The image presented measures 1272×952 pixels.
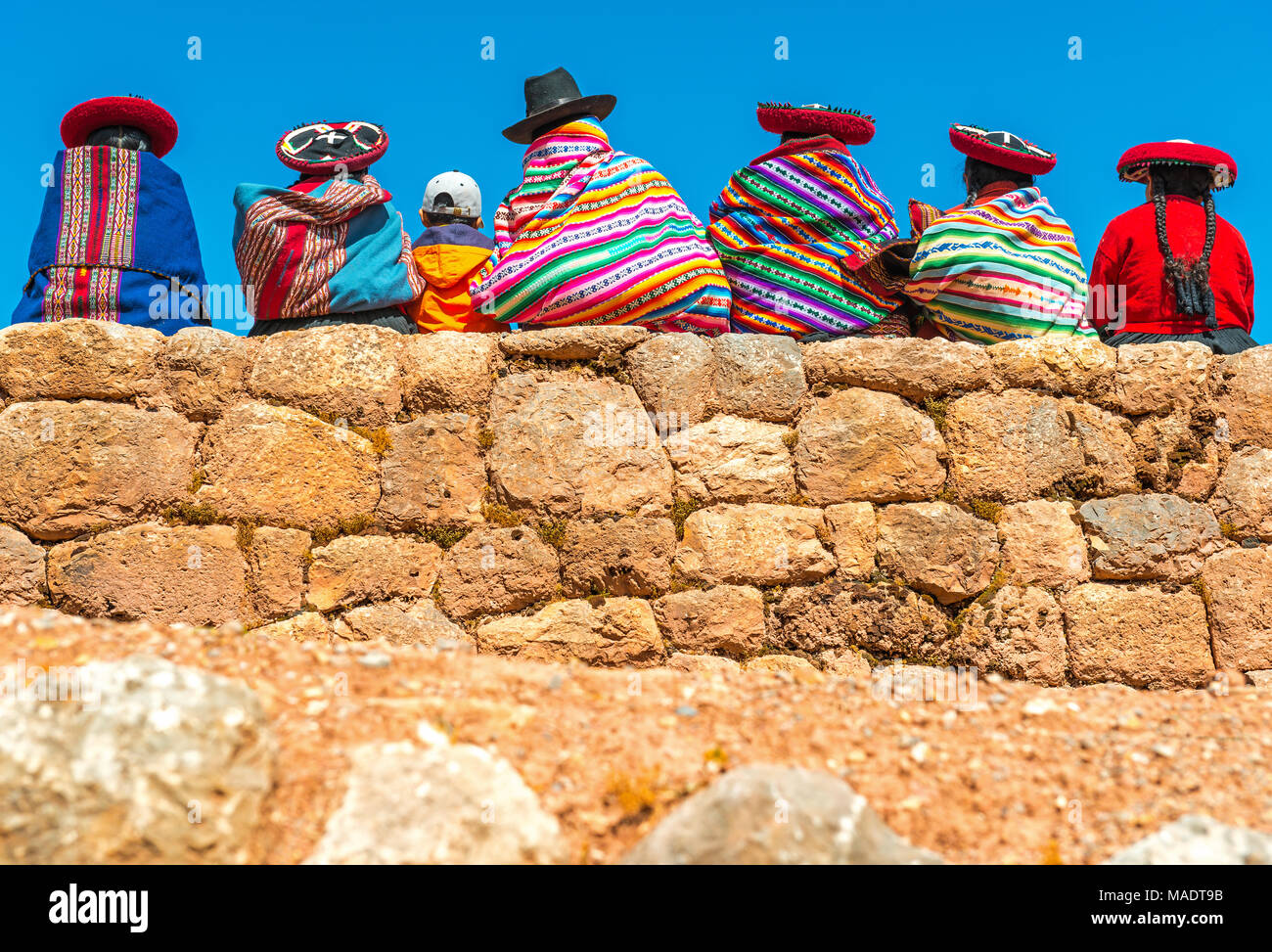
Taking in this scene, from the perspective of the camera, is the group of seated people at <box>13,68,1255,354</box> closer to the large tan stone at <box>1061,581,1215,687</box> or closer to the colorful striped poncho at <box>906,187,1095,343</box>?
the colorful striped poncho at <box>906,187,1095,343</box>

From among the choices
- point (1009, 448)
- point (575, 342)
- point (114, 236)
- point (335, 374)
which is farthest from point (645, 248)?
point (114, 236)

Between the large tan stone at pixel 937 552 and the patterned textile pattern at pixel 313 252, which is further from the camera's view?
the patterned textile pattern at pixel 313 252

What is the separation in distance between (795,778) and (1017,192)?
328 cm

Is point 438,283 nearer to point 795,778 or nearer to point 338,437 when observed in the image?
point 338,437

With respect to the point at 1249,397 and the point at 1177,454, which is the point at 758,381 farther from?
the point at 1249,397

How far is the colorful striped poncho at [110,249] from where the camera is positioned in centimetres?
481

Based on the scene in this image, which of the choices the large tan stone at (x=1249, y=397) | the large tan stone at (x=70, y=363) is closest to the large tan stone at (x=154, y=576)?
the large tan stone at (x=70, y=363)

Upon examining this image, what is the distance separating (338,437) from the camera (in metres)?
4.43

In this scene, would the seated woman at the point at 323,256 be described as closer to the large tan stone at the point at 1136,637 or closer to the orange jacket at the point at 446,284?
the orange jacket at the point at 446,284

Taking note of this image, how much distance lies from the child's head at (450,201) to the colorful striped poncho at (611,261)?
0.88 m

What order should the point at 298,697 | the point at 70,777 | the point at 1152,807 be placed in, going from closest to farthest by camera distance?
the point at 70,777 < the point at 1152,807 < the point at 298,697

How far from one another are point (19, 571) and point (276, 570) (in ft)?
3.00

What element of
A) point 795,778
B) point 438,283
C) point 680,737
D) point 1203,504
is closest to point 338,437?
point 438,283

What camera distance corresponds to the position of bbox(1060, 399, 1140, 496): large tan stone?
14.9 feet
